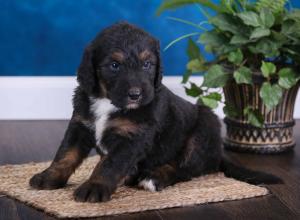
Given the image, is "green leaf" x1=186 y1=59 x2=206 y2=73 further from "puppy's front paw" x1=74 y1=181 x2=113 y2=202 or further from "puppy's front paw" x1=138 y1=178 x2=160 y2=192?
"puppy's front paw" x1=74 y1=181 x2=113 y2=202

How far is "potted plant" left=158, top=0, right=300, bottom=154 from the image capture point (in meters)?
3.25

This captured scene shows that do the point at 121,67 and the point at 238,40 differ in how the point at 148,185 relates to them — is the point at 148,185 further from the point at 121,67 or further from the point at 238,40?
the point at 238,40

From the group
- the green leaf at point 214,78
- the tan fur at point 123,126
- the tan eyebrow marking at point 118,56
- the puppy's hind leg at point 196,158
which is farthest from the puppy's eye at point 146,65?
the green leaf at point 214,78

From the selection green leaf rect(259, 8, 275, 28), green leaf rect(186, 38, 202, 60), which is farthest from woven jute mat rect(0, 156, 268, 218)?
green leaf rect(186, 38, 202, 60)

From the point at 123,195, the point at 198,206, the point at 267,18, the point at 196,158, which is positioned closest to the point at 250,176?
the point at 196,158

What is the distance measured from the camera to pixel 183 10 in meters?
4.42

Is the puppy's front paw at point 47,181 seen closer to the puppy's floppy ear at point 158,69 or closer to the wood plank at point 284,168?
the puppy's floppy ear at point 158,69

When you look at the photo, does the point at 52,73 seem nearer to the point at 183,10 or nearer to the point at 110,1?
the point at 110,1

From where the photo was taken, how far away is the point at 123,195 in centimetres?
245

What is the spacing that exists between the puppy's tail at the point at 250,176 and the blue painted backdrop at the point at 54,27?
179 centimetres

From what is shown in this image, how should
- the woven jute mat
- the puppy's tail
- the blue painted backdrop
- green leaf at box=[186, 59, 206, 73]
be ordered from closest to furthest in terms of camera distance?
the woven jute mat, the puppy's tail, green leaf at box=[186, 59, 206, 73], the blue painted backdrop

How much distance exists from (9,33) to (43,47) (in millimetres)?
240

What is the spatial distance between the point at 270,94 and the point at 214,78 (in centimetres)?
30

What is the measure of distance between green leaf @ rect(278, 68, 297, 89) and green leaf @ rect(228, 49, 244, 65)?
213 mm
